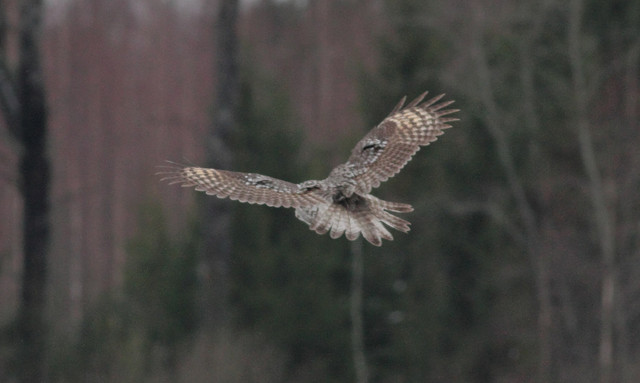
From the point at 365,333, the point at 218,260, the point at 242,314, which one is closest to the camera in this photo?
the point at 218,260

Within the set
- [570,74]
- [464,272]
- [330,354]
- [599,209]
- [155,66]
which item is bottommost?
[330,354]

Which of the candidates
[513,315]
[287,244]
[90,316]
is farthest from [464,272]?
[90,316]

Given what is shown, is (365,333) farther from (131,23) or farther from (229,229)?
(131,23)

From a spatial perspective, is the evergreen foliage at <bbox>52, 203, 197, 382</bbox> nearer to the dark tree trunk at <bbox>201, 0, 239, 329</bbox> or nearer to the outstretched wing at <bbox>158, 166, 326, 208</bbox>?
the dark tree trunk at <bbox>201, 0, 239, 329</bbox>

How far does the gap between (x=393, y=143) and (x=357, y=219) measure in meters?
1.14

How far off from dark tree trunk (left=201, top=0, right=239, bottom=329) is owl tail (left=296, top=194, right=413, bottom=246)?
800cm

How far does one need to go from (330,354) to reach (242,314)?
1603 mm

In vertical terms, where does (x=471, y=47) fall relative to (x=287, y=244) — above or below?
above

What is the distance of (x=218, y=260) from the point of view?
13367 mm

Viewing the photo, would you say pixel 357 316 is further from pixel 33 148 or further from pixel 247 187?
pixel 247 187

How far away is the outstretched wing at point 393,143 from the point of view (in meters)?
5.74

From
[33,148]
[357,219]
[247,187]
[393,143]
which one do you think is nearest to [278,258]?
[33,148]

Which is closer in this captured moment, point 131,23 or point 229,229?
point 229,229

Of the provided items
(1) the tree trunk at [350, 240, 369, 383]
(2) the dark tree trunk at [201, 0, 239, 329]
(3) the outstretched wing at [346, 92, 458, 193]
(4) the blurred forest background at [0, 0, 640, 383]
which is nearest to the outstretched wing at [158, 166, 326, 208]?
(3) the outstretched wing at [346, 92, 458, 193]
